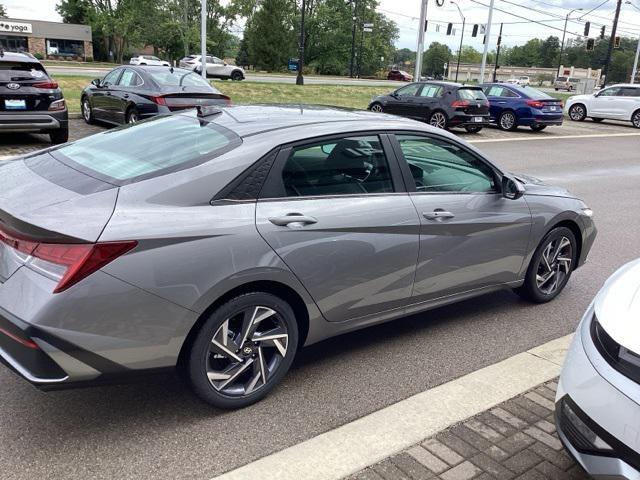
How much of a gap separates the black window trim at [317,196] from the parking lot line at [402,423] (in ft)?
3.98

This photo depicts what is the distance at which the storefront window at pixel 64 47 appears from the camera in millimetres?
75500

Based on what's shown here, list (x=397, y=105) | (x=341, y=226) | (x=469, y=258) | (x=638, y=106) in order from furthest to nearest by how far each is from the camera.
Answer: (x=638, y=106)
(x=397, y=105)
(x=469, y=258)
(x=341, y=226)

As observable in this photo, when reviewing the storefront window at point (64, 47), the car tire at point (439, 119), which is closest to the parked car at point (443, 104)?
the car tire at point (439, 119)

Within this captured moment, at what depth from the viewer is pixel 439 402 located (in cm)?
333

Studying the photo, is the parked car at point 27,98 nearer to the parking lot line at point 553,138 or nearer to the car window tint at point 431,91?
the parking lot line at point 553,138

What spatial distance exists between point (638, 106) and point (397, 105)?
12.0 m

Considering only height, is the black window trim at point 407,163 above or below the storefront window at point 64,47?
below

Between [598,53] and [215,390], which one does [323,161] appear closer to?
[215,390]

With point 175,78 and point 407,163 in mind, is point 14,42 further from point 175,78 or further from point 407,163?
point 407,163

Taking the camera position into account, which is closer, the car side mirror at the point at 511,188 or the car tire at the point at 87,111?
the car side mirror at the point at 511,188

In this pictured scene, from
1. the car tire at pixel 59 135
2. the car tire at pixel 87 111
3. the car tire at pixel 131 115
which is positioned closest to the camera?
the car tire at pixel 59 135

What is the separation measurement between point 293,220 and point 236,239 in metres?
0.36

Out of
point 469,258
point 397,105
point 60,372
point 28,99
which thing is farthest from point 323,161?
point 397,105

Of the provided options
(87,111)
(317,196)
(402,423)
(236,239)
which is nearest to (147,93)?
(87,111)
